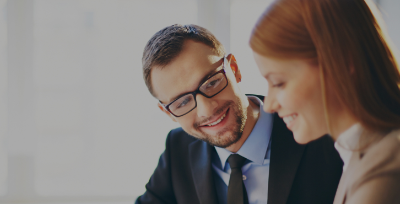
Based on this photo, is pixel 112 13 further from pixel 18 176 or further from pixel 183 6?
pixel 18 176

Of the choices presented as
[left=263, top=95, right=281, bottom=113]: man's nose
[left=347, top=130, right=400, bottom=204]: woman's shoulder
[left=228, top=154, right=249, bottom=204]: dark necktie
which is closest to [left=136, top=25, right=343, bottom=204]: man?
[left=228, top=154, right=249, bottom=204]: dark necktie

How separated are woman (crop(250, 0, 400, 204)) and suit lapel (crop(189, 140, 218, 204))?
770 mm

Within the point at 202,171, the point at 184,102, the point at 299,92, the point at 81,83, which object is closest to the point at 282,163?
the point at 202,171

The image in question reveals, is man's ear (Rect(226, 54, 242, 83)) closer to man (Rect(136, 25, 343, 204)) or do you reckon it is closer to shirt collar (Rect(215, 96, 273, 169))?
man (Rect(136, 25, 343, 204))

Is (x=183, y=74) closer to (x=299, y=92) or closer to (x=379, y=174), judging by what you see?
(x=299, y=92)

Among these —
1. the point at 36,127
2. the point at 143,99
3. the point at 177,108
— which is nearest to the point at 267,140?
the point at 177,108

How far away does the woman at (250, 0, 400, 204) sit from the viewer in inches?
27.5

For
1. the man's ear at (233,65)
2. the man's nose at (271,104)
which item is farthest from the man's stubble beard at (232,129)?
the man's nose at (271,104)

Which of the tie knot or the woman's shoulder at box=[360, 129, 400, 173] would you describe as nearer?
the woman's shoulder at box=[360, 129, 400, 173]

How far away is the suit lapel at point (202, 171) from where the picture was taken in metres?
1.45

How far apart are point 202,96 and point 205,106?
5 centimetres

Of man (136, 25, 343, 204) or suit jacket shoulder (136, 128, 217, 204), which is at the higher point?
man (136, 25, 343, 204)

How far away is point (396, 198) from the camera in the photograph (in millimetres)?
628

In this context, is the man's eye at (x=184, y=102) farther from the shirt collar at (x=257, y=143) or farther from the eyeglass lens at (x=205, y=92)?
the shirt collar at (x=257, y=143)
